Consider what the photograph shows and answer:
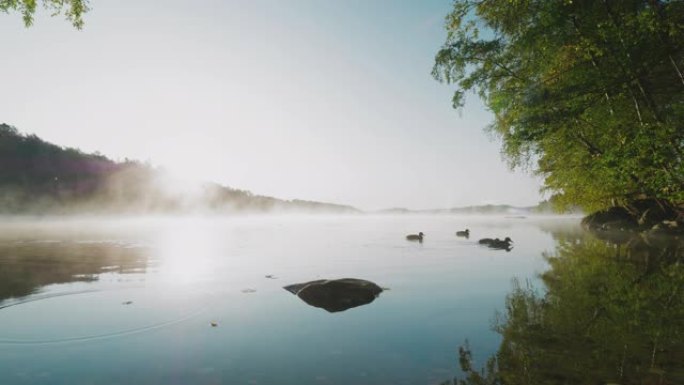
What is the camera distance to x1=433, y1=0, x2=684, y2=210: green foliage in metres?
14.9

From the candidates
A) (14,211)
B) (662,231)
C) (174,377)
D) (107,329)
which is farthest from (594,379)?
(14,211)

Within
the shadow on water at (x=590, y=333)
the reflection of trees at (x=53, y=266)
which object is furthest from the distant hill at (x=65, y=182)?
the shadow on water at (x=590, y=333)

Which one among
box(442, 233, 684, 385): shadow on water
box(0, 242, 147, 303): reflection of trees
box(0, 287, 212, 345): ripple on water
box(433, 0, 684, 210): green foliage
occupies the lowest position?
box(0, 242, 147, 303): reflection of trees

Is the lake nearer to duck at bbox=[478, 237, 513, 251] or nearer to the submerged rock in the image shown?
the submerged rock

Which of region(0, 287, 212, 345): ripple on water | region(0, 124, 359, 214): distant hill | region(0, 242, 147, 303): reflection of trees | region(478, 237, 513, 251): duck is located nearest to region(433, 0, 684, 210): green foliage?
region(478, 237, 513, 251): duck

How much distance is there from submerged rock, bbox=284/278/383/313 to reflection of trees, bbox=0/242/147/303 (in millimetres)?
9127

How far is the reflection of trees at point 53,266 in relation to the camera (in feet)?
46.1

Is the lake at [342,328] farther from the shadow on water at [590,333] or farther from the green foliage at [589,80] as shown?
the green foliage at [589,80]

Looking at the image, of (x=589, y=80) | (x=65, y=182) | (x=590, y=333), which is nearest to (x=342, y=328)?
(x=590, y=333)

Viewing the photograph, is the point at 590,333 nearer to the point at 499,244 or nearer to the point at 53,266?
the point at 53,266

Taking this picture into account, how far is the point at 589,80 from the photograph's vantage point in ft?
54.5

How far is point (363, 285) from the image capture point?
43.3ft

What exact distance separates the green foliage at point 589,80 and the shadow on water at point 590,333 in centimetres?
509

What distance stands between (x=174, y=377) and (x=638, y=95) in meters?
22.7
